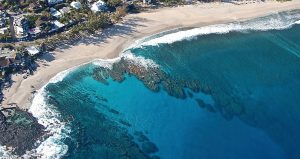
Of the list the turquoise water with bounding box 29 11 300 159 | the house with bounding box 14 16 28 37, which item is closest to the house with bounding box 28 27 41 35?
the house with bounding box 14 16 28 37

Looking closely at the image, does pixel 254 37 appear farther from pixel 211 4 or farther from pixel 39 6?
pixel 39 6

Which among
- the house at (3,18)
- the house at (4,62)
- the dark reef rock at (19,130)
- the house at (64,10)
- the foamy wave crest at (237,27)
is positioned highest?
the house at (64,10)

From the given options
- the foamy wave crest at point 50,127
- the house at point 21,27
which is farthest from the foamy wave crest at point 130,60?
the house at point 21,27

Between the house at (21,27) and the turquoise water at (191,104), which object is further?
the house at (21,27)

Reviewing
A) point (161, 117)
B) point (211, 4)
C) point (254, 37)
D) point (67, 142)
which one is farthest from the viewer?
point (211, 4)

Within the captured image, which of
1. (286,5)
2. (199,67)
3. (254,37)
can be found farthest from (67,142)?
(286,5)

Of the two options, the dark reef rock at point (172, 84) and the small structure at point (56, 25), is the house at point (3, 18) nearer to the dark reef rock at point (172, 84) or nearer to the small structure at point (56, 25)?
the small structure at point (56, 25)
